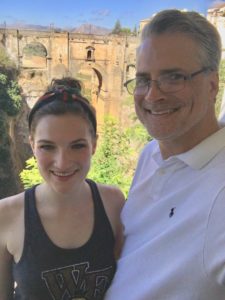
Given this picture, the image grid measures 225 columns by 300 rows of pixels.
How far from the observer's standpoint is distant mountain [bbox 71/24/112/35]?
9398 millimetres

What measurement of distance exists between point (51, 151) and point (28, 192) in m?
0.13

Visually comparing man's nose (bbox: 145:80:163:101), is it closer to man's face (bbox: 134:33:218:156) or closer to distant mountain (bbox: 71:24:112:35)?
man's face (bbox: 134:33:218:156)

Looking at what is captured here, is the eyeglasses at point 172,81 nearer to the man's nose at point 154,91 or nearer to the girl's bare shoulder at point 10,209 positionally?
the man's nose at point 154,91

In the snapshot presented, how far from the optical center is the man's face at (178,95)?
0.65 meters

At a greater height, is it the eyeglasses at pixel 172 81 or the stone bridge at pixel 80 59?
the eyeglasses at pixel 172 81

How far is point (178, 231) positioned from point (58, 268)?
26 cm

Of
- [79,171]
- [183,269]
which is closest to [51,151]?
[79,171]

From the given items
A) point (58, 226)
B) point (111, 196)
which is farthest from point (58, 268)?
point (111, 196)

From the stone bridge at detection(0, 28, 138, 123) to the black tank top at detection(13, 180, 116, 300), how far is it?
8.26 meters

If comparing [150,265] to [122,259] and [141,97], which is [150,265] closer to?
[122,259]

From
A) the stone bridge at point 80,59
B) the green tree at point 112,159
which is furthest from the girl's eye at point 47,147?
the stone bridge at point 80,59

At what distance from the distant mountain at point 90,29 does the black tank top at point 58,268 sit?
9249 mm

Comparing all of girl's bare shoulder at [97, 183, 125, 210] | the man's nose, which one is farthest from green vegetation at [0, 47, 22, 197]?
the man's nose

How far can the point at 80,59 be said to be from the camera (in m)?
9.67
